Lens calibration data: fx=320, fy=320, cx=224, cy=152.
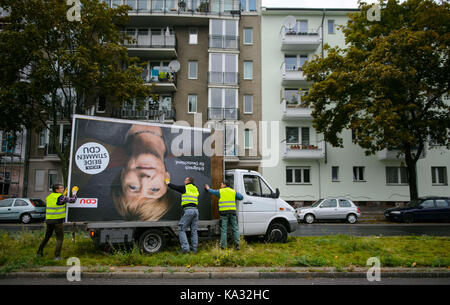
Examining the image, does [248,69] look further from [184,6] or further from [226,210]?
[226,210]

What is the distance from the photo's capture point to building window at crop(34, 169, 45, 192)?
87.3 ft

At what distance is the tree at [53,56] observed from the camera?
17188mm

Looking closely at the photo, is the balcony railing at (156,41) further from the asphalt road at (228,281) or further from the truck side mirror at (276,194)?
the asphalt road at (228,281)

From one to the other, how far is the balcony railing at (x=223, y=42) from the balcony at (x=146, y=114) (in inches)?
266

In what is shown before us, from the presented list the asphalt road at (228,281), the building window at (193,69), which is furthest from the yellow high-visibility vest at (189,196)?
the building window at (193,69)

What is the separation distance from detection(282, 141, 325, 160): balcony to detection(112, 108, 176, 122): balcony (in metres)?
9.79

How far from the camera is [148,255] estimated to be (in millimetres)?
7938

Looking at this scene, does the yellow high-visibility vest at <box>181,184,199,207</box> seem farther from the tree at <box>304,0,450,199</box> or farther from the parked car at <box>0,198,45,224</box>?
the parked car at <box>0,198,45,224</box>

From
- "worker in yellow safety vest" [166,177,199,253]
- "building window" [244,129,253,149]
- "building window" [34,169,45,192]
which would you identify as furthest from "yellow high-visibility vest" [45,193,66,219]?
"building window" [34,169,45,192]

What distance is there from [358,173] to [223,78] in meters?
13.8

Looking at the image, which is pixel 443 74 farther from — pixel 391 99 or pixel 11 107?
pixel 11 107

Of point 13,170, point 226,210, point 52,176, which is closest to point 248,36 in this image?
point 52,176
